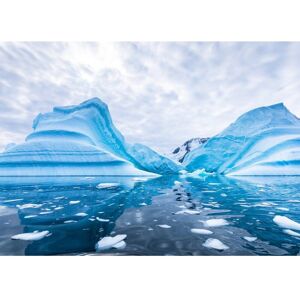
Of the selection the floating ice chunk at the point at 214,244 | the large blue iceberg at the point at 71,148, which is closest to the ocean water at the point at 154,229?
the floating ice chunk at the point at 214,244

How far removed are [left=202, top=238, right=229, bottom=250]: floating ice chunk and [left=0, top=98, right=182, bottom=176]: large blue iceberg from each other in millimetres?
10393

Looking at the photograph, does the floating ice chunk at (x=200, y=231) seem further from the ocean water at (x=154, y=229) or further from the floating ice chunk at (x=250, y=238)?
the floating ice chunk at (x=250, y=238)

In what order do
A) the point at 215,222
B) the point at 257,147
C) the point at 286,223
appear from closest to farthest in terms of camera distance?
the point at 286,223 → the point at 215,222 → the point at 257,147

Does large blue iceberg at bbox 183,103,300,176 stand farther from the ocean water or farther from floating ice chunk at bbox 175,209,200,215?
floating ice chunk at bbox 175,209,200,215

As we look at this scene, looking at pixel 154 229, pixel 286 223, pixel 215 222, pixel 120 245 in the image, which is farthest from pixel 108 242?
pixel 286 223

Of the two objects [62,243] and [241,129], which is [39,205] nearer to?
[62,243]

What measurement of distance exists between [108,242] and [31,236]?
40.9 inches

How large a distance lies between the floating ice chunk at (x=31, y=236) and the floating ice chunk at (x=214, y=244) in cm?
199

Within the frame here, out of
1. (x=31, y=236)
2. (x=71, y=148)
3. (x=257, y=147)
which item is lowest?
(x=31, y=236)

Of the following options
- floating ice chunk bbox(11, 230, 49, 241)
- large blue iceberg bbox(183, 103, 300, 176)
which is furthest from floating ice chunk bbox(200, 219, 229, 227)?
large blue iceberg bbox(183, 103, 300, 176)

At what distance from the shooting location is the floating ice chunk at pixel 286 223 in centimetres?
268

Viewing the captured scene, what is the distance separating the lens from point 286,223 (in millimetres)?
2789

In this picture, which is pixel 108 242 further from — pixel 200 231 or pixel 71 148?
pixel 71 148
